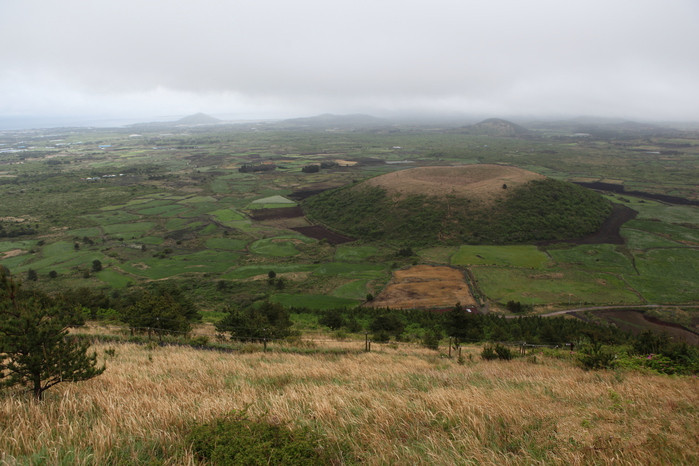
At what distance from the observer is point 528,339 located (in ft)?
94.7

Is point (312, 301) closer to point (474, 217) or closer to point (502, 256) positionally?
point (502, 256)

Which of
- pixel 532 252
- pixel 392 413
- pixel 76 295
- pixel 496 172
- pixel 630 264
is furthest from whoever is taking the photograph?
pixel 496 172

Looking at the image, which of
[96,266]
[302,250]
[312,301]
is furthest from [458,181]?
[96,266]

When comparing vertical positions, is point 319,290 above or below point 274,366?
below

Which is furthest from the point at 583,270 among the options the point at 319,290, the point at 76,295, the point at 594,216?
the point at 76,295

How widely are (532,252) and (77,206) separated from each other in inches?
4688

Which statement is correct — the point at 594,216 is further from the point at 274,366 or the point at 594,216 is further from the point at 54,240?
the point at 54,240

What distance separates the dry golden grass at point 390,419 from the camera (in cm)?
441

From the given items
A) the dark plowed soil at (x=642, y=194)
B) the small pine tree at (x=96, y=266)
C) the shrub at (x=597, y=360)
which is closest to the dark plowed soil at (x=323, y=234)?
the small pine tree at (x=96, y=266)

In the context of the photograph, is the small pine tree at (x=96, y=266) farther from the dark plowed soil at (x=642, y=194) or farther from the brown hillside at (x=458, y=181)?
the dark plowed soil at (x=642, y=194)

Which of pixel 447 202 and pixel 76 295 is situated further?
pixel 447 202

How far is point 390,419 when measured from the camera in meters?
5.89

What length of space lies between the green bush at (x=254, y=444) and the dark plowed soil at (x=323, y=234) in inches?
2485

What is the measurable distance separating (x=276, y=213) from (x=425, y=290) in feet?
167
